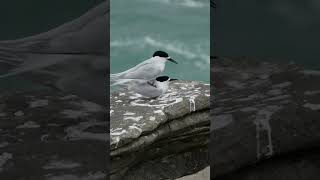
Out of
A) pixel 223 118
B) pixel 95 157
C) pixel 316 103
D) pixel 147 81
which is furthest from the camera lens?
pixel 147 81

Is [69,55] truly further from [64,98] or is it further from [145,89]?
[145,89]

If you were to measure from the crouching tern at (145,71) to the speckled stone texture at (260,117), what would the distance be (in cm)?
103

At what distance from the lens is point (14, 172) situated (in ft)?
6.26

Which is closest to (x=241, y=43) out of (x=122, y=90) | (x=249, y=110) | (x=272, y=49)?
(x=272, y=49)

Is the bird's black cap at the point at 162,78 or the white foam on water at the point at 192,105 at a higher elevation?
the bird's black cap at the point at 162,78

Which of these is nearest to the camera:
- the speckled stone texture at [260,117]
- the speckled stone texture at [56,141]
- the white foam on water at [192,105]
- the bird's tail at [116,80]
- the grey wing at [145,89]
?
the speckled stone texture at [56,141]

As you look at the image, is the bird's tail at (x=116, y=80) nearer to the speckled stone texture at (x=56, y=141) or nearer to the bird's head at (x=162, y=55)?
the bird's head at (x=162, y=55)

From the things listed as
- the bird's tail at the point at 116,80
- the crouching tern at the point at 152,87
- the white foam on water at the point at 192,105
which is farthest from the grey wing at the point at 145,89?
the white foam on water at the point at 192,105

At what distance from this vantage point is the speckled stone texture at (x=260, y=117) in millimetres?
1864

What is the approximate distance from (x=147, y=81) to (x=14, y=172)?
3.99 feet

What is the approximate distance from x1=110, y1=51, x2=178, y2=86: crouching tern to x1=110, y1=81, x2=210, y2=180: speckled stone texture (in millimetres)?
251

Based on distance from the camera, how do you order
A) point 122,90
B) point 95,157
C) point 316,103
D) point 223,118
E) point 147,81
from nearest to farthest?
point 95,157, point 223,118, point 316,103, point 147,81, point 122,90

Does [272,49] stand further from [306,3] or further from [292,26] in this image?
[306,3]

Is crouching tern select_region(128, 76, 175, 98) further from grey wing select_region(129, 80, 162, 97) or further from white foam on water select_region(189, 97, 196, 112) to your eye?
white foam on water select_region(189, 97, 196, 112)
